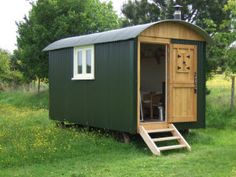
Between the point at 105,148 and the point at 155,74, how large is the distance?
4675mm

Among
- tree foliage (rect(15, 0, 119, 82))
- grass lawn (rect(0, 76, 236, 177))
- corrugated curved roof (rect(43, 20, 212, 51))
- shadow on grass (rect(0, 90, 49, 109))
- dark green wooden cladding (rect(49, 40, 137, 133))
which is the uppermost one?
tree foliage (rect(15, 0, 119, 82))

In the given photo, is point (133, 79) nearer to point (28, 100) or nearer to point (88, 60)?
point (88, 60)

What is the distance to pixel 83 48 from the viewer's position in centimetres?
1288

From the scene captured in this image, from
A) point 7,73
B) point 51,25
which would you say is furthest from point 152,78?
point 7,73

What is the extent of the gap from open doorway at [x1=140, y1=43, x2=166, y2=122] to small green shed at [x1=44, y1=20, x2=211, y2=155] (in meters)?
0.03

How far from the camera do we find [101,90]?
39.7 feet

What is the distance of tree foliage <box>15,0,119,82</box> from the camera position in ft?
78.8

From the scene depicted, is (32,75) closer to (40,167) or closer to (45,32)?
(45,32)

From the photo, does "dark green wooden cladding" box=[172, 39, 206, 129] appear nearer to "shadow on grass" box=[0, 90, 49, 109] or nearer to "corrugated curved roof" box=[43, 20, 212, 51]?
"corrugated curved roof" box=[43, 20, 212, 51]

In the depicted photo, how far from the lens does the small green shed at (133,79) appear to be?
35.7ft

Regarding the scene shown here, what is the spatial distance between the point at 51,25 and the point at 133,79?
1463 cm

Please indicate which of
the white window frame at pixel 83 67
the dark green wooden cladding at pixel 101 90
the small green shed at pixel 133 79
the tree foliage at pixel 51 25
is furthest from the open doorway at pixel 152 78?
the tree foliage at pixel 51 25

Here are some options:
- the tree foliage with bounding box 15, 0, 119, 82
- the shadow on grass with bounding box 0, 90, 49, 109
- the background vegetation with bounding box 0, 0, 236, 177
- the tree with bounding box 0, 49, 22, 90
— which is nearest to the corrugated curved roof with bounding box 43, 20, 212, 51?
the background vegetation with bounding box 0, 0, 236, 177

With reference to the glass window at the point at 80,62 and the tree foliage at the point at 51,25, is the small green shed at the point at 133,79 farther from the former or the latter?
the tree foliage at the point at 51,25
